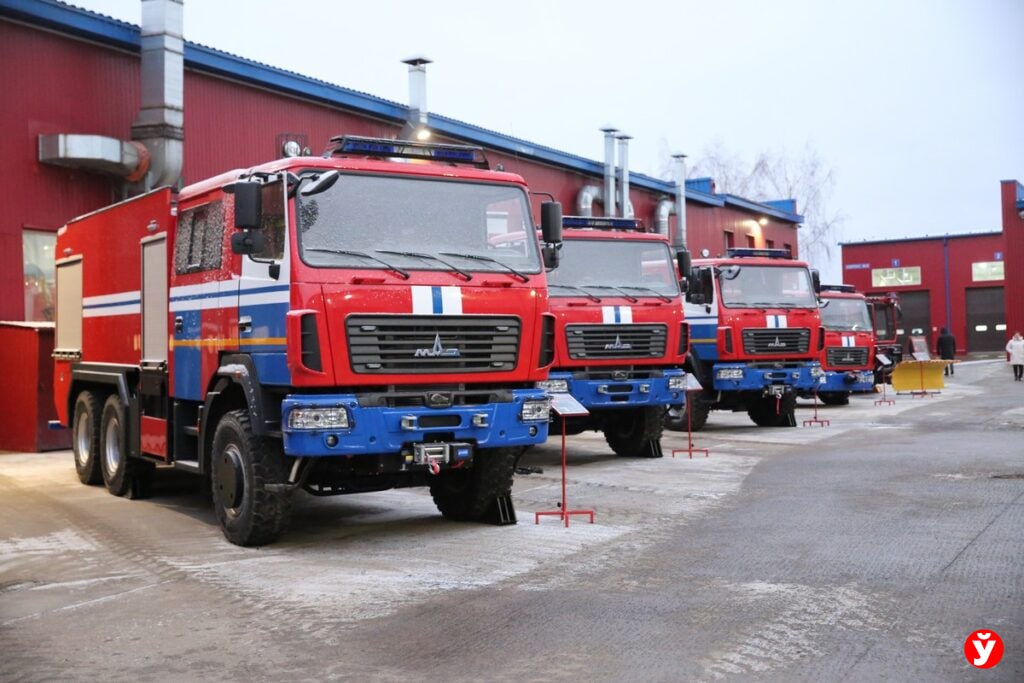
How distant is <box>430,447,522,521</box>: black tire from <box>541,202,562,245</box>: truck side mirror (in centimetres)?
183

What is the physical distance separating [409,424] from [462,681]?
10.9ft

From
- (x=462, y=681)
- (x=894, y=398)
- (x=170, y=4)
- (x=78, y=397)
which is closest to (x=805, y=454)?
(x=78, y=397)

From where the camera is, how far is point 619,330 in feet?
46.4

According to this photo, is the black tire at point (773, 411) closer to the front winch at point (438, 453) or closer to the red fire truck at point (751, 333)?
the red fire truck at point (751, 333)

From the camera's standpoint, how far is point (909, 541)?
27.5 feet

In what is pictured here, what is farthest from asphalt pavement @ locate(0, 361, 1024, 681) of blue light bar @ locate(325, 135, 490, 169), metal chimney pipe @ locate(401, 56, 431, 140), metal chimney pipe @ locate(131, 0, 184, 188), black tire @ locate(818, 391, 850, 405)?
black tire @ locate(818, 391, 850, 405)

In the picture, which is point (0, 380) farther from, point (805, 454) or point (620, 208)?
point (620, 208)

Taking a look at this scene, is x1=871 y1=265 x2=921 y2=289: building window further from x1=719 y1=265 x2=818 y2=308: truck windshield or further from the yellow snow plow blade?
x1=719 y1=265 x2=818 y2=308: truck windshield

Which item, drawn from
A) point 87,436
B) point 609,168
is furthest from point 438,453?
point 609,168

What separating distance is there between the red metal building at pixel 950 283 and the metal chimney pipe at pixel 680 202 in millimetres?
29320

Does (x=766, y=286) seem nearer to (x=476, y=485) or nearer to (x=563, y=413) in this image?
(x=563, y=413)

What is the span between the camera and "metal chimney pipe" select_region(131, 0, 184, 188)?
1727cm

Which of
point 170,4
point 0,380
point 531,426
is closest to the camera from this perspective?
point 531,426

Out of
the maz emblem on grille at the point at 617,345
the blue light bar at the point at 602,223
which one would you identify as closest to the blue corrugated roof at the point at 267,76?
the blue light bar at the point at 602,223
